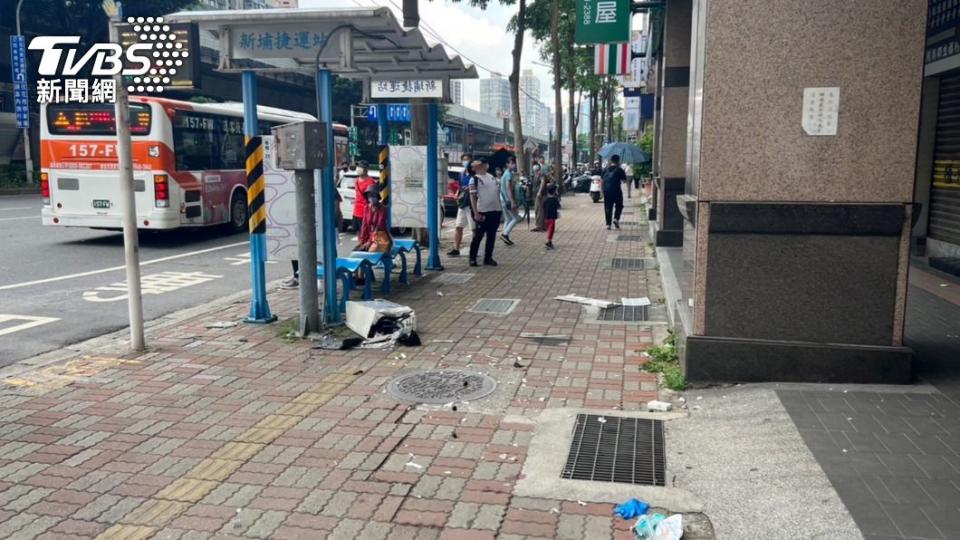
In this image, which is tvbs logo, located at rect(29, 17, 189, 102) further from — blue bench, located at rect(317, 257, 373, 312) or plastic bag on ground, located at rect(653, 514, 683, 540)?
plastic bag on ground, located at rect(653, 514, 683, 540)

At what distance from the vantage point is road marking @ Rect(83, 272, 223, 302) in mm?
9799

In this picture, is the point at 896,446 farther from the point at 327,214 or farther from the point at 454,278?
the point at 454,278

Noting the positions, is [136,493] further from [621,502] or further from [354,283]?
[354,283]

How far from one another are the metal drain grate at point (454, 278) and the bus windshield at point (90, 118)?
7077 mm

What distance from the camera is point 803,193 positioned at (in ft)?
18.5

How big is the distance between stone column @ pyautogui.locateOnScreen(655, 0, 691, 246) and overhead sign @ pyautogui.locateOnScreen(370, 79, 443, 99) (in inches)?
189

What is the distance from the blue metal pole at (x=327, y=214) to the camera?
811 cm

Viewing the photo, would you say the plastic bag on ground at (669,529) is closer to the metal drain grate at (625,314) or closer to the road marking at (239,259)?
the metal drain grate at (625,314)

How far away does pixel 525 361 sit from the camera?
684 cm

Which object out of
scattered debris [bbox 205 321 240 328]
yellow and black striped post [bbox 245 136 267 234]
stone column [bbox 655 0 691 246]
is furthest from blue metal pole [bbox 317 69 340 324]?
stone column [bbox 655 0 691 246]

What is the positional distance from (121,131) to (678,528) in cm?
580

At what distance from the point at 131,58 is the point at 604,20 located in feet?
30.8

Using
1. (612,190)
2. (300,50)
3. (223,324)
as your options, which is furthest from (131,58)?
(612,190)

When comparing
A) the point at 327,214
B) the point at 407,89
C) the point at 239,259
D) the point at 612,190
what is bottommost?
the point at 239,259
